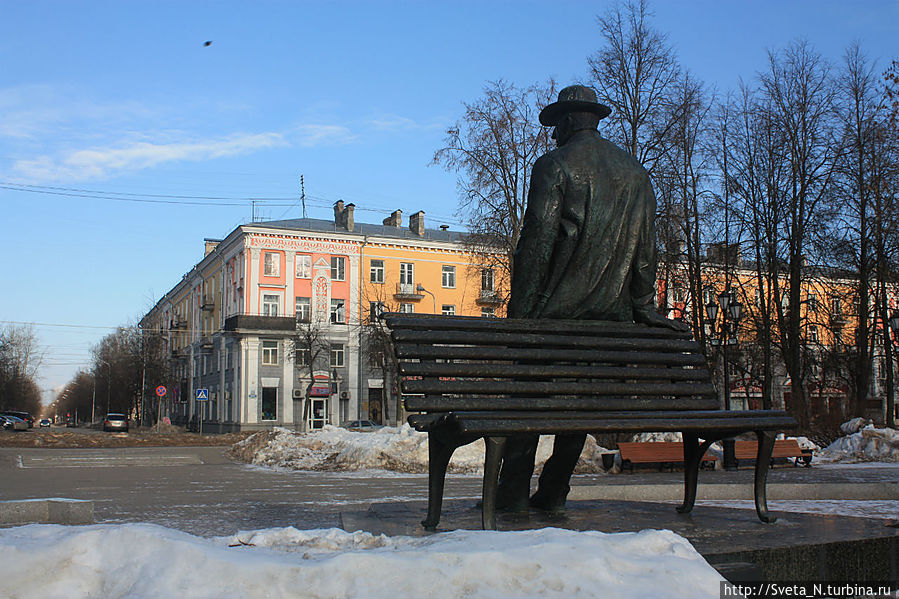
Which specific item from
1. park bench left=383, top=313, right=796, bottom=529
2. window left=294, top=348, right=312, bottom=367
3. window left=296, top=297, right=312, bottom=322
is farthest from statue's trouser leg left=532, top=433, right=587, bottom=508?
window left=296, top=297, right=312, bottom=322

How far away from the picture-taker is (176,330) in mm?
66500

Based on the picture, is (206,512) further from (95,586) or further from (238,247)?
(238,247)

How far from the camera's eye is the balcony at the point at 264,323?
49156mm

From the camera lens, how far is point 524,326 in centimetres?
504

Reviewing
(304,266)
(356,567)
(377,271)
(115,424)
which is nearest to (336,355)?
(304,266)

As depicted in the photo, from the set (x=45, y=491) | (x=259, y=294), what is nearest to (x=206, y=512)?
(x=45, y=491)

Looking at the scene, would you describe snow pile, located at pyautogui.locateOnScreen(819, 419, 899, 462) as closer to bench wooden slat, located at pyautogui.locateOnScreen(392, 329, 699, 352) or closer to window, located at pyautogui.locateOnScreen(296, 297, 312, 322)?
bench wooden slat, located at pyautogui.locateOnScreen(392, 329, 699, 352)

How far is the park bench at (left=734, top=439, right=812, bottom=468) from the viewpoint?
18922 millimetres

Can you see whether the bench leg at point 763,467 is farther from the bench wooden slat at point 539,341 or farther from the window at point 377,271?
the window at point 377,271

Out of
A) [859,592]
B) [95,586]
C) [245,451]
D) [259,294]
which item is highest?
[259,294]

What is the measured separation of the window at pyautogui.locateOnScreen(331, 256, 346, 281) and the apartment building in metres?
0.06

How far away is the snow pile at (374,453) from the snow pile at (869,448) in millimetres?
6369

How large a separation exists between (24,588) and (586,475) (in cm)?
1589

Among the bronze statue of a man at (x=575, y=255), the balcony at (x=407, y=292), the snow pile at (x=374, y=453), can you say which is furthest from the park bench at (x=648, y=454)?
the balcony at (x=407, y=292)
